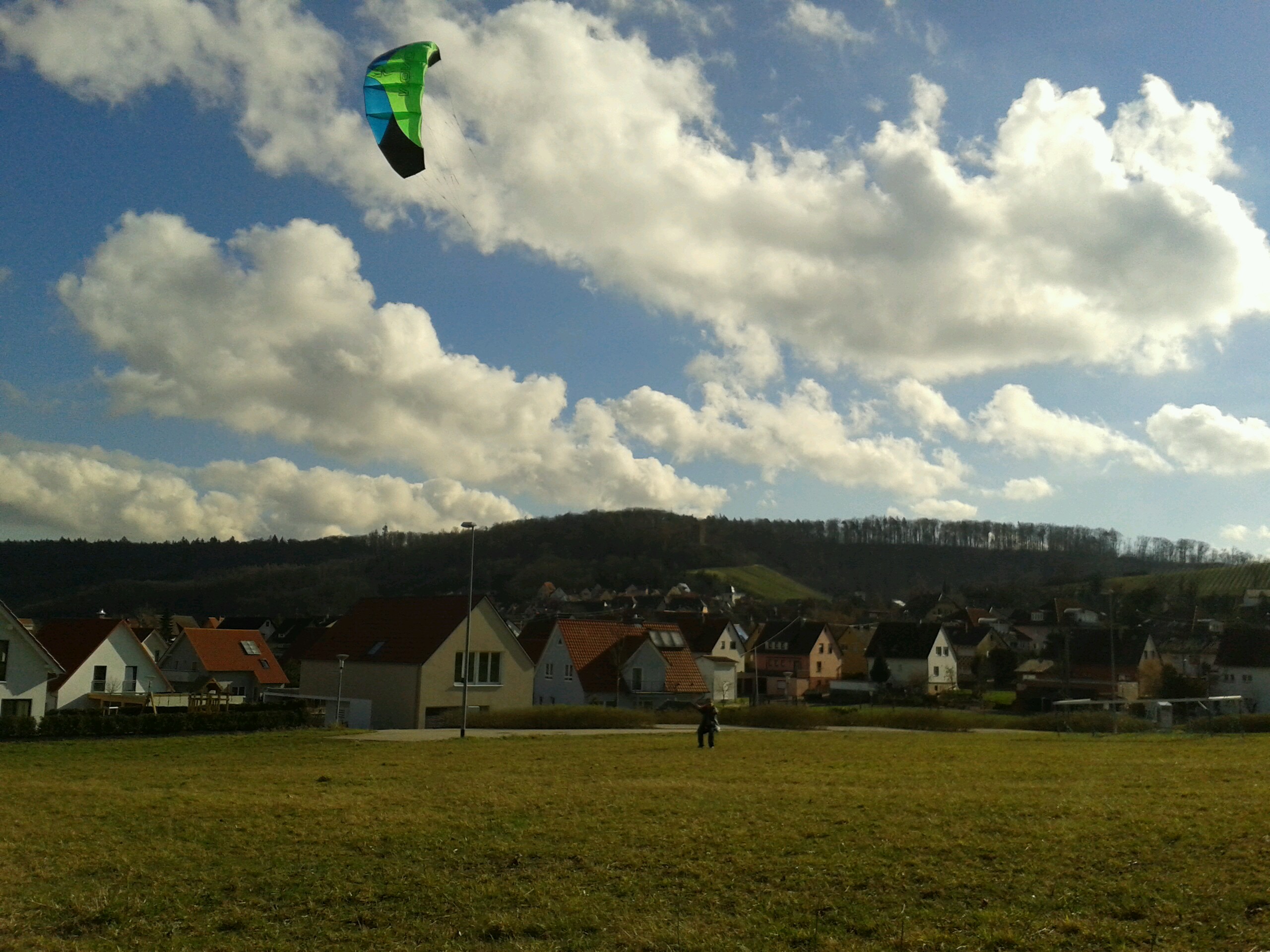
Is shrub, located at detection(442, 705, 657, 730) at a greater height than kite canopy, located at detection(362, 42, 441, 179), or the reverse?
kite canopy, located at detection(362, 42, 441, 179)

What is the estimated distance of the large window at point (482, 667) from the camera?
163 feet

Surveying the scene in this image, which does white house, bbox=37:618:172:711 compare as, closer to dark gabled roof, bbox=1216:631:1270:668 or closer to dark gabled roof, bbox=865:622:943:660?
dark gabled roof, bbox=865:622:943:660

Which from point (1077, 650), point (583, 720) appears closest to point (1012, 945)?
point (583, 720)

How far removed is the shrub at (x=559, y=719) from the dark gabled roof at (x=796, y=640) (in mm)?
57291

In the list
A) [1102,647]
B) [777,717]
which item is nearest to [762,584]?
[1102,647]

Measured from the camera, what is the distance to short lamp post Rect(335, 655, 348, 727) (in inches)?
1754

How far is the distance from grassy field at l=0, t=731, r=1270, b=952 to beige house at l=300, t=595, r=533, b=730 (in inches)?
1151

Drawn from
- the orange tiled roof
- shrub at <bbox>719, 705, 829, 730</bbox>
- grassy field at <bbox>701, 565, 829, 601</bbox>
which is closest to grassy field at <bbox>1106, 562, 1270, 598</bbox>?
grassy field at <bbox>701, 565, 829, 601</bbox>

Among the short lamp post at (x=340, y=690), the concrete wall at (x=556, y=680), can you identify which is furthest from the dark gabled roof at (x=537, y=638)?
the short lamp post at (x=340, y=690)

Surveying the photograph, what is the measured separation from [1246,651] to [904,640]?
28226 millimetres

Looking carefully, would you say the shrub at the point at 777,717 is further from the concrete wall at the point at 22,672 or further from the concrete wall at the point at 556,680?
the concrete wall at the point at 22,672

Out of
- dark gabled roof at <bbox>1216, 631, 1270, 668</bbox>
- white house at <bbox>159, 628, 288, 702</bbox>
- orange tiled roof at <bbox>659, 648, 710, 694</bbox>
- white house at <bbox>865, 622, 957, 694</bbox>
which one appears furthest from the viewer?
white house at <bbox>865, 622, 957, 694</bbox>

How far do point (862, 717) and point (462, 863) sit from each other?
35670 millimetres

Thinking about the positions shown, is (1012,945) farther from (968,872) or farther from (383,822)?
(383,822)
